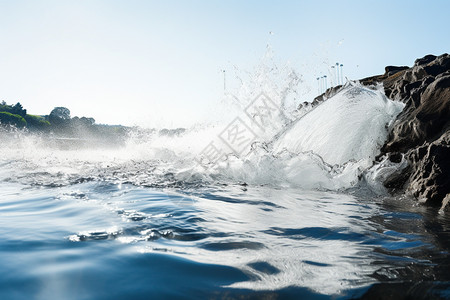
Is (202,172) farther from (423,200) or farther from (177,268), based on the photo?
(177,268)

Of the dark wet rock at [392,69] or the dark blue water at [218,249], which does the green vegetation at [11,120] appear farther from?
the dark blue water at [218,249]

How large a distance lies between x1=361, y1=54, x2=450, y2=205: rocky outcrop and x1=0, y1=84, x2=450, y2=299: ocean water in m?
0.29

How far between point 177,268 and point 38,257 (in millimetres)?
845

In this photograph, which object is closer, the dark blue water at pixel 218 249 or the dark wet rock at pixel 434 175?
the dark blue water at pixel 218 249

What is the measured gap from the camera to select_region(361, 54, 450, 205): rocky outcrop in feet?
13.0

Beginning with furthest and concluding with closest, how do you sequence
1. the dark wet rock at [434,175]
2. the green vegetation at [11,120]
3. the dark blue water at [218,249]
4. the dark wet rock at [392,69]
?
the green vegetation at [11,120]
the dark wet rock at [392,69]
the dark wet rock at [434,175]
the dark blue water at [218,249]

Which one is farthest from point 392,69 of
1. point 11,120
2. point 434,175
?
point 11,120

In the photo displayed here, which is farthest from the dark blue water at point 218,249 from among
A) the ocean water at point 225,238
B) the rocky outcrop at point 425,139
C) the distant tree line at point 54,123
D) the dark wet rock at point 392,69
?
the distant tree line at point 54,123

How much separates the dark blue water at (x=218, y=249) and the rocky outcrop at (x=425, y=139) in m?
0.37

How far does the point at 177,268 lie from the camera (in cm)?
183

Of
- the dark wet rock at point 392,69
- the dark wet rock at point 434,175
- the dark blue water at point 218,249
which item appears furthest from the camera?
the dark wet rock at point 392,69

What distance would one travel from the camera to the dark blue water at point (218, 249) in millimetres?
1562

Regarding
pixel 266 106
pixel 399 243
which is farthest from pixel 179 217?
pixel 266 106

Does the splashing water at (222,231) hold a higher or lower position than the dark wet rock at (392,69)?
lower
